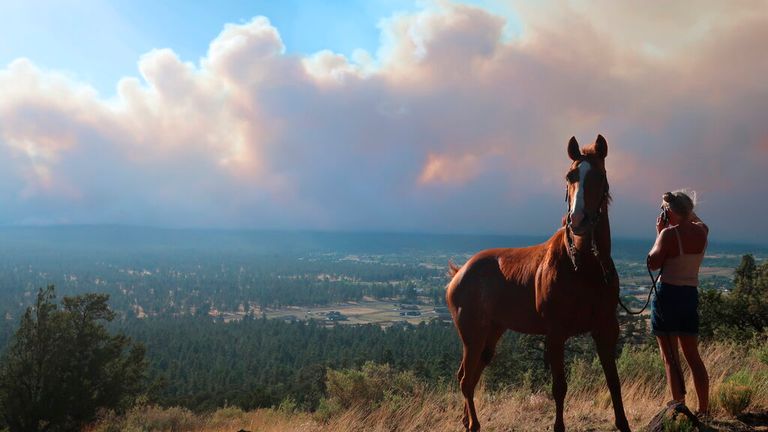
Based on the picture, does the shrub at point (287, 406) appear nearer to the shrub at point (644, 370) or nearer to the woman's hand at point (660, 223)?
the shrub at point (644, 370)

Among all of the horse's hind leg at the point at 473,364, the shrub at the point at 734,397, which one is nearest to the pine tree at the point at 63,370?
the horse's hind leg at the point at 473,364

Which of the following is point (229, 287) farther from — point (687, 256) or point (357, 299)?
point (687, 256)

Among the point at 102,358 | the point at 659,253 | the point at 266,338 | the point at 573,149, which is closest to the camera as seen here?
the point at 573,149

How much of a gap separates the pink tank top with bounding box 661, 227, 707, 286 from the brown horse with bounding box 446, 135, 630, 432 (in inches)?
38.8

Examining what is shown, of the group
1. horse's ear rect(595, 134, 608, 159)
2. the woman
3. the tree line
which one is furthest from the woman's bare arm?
the tree line

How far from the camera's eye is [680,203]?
443cm

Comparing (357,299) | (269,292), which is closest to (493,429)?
(357,299)

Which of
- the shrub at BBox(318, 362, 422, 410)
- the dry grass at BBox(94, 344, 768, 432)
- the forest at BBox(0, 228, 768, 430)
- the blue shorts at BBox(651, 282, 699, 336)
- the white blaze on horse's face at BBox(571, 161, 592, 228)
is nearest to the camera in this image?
the white blaze on horse's face at BBox(571, 161, 592, 228)


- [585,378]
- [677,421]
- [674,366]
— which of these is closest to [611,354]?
[677,421]

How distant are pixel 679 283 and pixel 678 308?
10.5 inches

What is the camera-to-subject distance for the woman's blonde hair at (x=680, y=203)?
441cm

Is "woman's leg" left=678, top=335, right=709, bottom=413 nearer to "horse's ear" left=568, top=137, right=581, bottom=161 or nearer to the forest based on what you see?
"horse's ear" left=568, top=137, right=581, bottom=161

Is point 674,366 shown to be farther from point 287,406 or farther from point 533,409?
point 287,406

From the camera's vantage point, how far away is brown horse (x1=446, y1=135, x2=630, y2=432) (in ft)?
11.9
